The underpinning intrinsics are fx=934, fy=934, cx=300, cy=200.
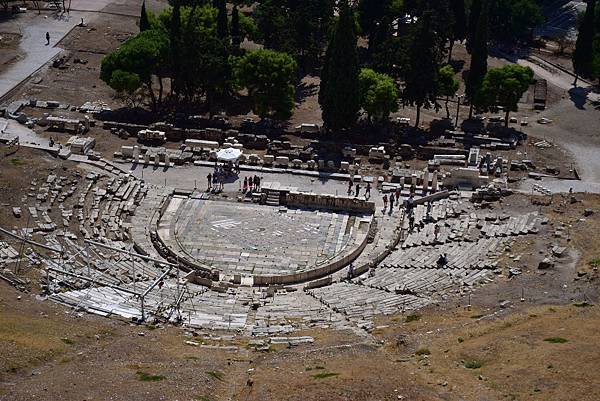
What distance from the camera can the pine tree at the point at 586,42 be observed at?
96.0 m

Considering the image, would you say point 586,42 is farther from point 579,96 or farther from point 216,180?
point 216,180

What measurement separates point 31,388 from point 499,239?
113 ft

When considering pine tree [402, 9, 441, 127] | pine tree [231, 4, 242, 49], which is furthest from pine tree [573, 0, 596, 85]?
pine tree [231, 4, 242, 49]

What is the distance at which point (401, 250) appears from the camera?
2547 inches

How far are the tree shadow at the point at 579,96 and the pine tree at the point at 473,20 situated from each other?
12.8 m

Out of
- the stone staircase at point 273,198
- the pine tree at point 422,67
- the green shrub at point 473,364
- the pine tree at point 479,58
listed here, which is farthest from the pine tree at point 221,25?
the green shrub at point 473,364

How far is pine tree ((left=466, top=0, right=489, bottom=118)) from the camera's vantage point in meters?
86.2

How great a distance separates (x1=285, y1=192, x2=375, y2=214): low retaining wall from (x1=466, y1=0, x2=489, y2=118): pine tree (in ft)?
71.8

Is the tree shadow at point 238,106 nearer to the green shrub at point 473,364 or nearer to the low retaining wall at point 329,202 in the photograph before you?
the low retaining wall at point 329,202

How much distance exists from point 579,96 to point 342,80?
30.2m

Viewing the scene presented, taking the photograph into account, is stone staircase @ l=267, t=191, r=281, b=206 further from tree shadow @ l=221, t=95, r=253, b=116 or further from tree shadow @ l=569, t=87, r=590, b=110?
tree shadow @ l=569, t=87, r=590, b=110

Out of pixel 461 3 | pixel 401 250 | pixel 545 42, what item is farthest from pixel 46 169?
pixel 545 42

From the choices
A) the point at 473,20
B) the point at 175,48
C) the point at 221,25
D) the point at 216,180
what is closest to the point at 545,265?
the point at 216,180

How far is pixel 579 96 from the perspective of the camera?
95.7m
